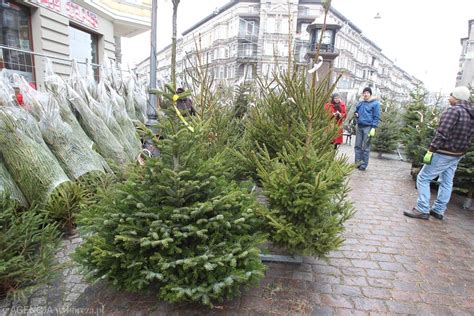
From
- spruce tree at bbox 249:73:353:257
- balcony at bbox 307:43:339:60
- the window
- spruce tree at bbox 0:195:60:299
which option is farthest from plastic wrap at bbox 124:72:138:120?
the window

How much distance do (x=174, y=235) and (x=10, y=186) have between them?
2.44 metres

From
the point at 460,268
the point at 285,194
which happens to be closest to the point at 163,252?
the point at 285,194

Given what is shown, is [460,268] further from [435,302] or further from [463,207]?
[463,207]

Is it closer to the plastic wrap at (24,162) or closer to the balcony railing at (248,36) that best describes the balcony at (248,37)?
the balcony railing at (248,36)

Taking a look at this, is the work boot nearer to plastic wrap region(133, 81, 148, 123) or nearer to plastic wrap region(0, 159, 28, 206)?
plastic wrap region(0, 159, 28, 206)

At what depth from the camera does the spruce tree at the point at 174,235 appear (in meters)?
2.17

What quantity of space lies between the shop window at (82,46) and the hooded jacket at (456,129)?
1024 cm

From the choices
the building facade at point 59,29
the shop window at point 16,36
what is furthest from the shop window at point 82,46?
the shop window at point 16,36

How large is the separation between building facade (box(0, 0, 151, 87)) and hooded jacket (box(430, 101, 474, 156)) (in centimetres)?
706

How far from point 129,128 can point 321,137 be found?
4.56m

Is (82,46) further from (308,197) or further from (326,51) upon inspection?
(308,197)

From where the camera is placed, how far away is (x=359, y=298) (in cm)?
269

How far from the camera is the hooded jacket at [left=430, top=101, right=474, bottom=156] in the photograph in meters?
4.07

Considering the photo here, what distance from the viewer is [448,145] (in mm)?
4176
